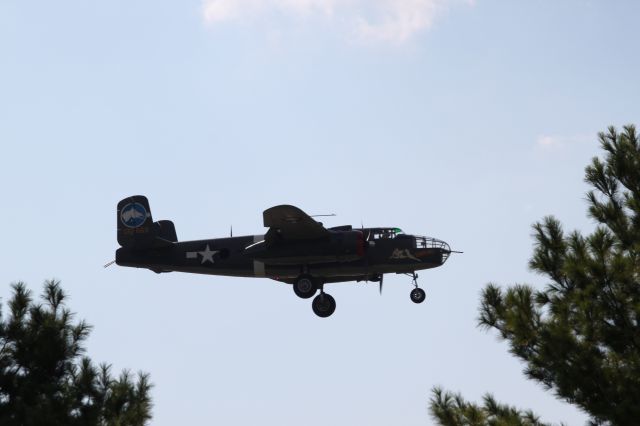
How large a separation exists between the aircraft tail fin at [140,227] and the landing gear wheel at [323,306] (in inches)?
213

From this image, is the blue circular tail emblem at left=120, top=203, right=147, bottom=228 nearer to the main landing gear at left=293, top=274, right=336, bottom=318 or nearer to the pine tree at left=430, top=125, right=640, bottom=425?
the main landing gear at left=293, top=274, right=336, bottom=318

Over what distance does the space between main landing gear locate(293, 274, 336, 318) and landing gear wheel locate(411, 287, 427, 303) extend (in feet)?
8.81

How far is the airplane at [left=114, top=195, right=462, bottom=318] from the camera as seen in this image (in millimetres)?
31250

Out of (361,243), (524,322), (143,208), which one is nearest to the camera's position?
(524,322)

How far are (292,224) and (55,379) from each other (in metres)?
13.3

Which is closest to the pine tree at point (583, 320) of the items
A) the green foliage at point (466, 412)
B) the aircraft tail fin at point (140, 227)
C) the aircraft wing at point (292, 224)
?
the green foliage at point (466, 412)

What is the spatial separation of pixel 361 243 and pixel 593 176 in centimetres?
1240

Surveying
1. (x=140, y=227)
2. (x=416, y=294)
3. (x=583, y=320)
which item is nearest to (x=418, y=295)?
(x=416, y=294)

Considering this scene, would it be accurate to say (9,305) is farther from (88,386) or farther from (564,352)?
(564,352)

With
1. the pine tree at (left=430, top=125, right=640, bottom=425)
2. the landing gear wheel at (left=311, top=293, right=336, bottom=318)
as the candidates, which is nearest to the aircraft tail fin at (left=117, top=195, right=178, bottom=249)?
the landing gear wheel at (left=311, top=293, right=336, bottom=318)

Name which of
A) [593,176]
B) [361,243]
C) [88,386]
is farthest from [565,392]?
[361,243]

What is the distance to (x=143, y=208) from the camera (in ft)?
112

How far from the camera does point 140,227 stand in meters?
33.4

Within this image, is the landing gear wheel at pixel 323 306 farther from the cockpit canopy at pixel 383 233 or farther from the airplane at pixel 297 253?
the cockpit canopy at pixel 383 233
